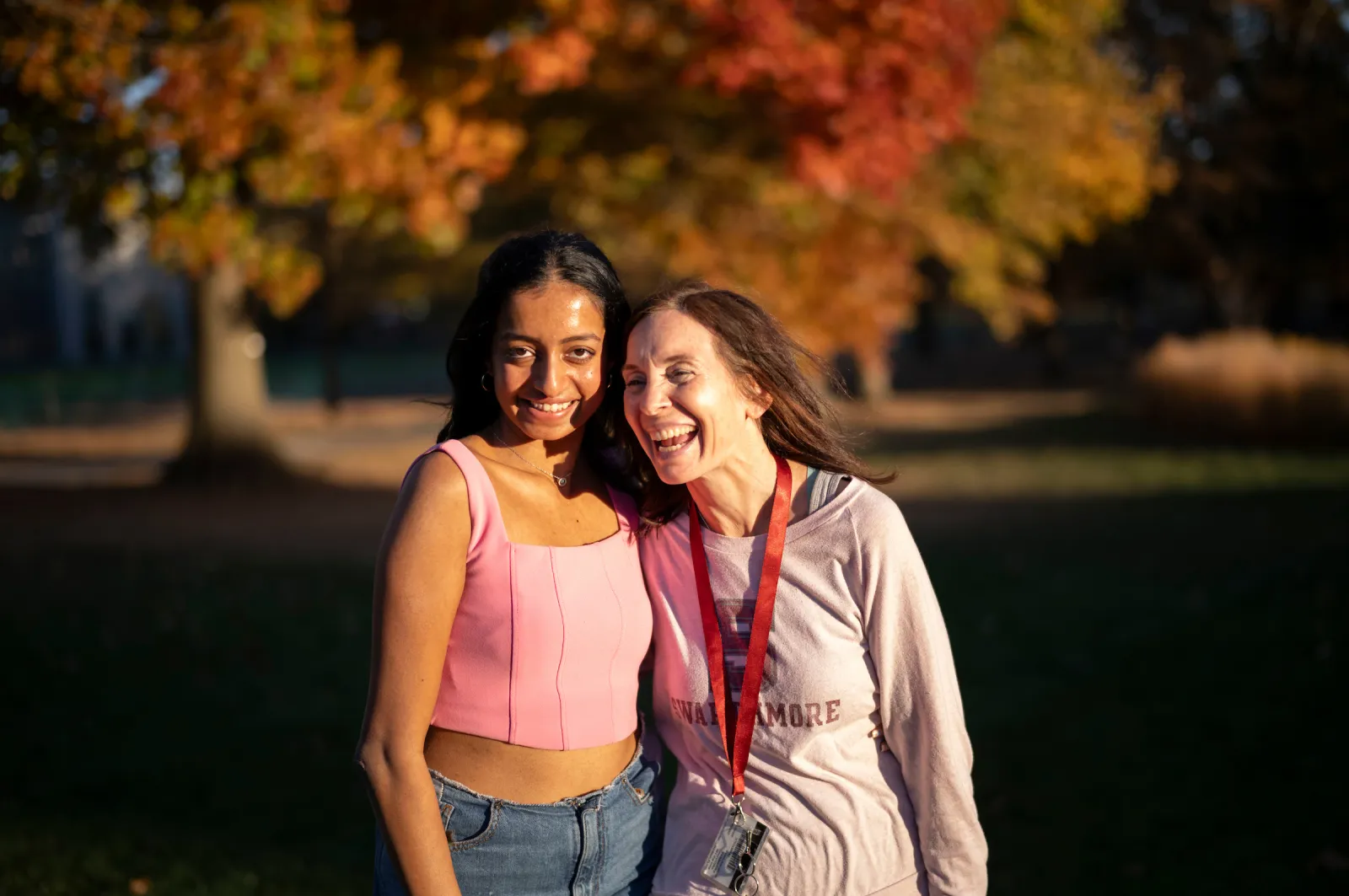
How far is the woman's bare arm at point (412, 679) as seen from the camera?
7.72ft

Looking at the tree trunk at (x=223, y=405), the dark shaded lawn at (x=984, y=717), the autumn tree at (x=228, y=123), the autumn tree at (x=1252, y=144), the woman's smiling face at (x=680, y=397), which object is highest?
the autumn tree at (x=1252, y=144)

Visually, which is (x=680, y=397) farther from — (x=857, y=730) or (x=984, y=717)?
(x=984, y=717)

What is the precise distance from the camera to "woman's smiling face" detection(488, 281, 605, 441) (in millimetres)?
2605

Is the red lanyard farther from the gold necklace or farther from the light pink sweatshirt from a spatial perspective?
the gold necklace

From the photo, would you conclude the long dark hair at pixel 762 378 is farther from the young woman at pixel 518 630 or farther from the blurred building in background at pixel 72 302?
the blurred building in background at pixel 72 302

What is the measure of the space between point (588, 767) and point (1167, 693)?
5.64m

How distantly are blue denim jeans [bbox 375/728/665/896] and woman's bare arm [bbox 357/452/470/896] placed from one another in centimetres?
7

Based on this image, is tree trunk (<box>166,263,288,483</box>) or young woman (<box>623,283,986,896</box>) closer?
young woman (<box>623,283,986,896</box>)

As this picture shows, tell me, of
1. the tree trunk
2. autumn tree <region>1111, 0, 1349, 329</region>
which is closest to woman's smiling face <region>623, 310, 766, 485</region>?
the tree trunk

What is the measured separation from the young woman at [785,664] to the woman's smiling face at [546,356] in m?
0.10

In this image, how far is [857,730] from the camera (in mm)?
2494

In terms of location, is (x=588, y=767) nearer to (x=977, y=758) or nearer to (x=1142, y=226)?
(x=977, y=758)

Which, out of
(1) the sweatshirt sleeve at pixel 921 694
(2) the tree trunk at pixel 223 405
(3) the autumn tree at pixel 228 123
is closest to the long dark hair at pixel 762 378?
(1) the sweatshirt sleeve at pixel 921 694

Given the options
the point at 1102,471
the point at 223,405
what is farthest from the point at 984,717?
the point at 223,405
